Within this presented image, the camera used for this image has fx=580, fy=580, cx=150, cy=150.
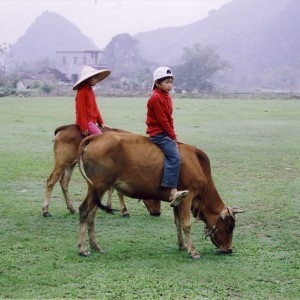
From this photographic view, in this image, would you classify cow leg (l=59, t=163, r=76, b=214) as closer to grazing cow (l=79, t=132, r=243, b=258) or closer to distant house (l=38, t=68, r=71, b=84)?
grazing cow (l=79, t=132, r=243, b=258)

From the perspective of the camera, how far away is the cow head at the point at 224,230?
22.6 feet

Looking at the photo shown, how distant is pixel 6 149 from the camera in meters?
16.2

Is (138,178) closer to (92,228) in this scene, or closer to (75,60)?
(92,228)

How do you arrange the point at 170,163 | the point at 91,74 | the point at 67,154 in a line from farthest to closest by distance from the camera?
1. the point at 67,154
2. the point at 91,74
3. the point at 170,163

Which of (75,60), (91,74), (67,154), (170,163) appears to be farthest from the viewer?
(75,60)

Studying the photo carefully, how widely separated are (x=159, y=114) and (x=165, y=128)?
0.18 meters

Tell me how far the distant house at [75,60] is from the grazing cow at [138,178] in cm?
12302

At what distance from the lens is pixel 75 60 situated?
447 ft

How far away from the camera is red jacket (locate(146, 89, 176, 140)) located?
22.6 ft

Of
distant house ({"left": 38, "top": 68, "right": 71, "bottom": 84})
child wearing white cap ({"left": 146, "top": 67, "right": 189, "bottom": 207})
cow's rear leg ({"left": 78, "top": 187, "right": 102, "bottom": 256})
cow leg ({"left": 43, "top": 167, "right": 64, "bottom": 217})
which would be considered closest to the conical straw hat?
cow leg ({"left": 43, "top": 167, "right": 64, "bottom": 217})

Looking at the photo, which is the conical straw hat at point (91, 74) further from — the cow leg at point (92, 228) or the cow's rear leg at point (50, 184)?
the cow leg at point (92, 228)

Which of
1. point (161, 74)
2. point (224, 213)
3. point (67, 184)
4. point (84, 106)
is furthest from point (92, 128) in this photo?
point (224, 213)

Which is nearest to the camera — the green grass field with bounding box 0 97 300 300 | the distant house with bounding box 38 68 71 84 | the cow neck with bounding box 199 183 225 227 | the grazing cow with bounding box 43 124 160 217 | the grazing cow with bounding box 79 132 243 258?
the green grass field with bounding box 0 97 300 300

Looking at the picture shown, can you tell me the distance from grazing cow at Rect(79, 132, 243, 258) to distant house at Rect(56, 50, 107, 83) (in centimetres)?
12302
